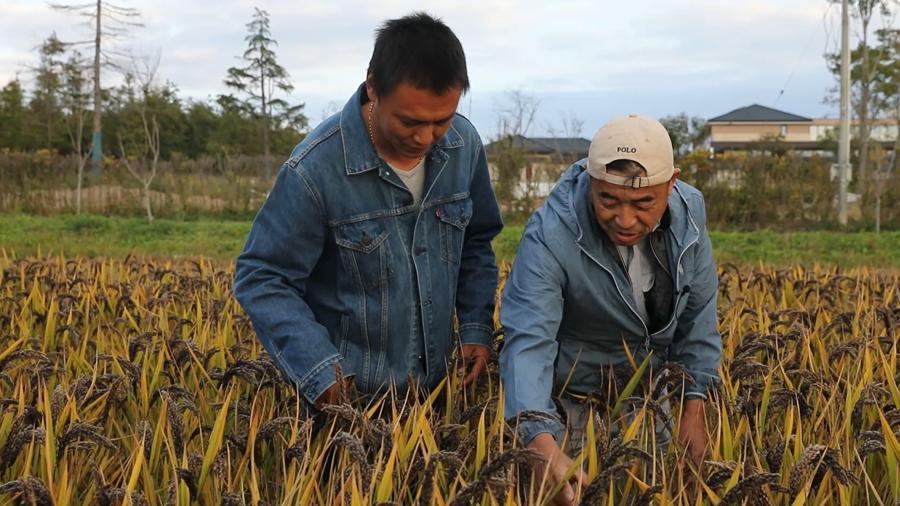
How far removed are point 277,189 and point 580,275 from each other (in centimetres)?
87

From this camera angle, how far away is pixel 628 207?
220 cm

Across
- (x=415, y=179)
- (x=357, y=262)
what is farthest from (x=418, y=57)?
(x=357, y=262)

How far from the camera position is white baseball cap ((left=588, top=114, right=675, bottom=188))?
7.01 feet

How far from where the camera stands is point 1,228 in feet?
47.5

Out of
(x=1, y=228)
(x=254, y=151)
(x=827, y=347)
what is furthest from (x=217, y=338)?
(x=254, y=151)

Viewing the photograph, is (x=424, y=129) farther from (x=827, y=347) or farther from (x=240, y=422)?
(x=827, y=347)

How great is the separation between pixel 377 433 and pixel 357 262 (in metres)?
0.62

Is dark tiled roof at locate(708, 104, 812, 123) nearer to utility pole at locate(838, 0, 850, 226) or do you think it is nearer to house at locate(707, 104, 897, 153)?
house at locate(707, 104, 897, 153)

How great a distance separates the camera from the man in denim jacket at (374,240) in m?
2.25

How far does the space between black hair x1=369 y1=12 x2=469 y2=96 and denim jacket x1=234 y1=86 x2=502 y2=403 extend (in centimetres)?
31

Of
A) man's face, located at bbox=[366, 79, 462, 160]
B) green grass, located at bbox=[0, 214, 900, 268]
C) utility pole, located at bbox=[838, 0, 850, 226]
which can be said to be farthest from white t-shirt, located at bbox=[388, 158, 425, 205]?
utility pole, located at bbox=[838, 0, 850, 226]

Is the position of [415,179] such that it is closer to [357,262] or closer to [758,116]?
[357,262]

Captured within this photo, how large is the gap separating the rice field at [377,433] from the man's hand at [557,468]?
0.05m

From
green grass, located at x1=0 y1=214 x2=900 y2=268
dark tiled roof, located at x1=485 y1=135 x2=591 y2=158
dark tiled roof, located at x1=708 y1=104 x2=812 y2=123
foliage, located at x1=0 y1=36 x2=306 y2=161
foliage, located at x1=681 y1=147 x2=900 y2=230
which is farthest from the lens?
dark tiled roof, located at x1=708 y1=104 x2=812 y2=123
